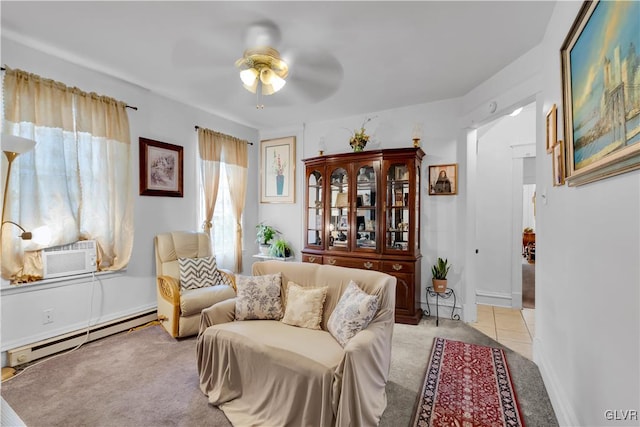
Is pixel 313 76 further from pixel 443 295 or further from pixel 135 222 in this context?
pixel 443 295

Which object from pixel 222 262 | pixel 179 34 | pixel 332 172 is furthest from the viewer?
pixel 222 262

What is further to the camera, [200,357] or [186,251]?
[186,251]

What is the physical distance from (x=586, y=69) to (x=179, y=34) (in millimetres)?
2686

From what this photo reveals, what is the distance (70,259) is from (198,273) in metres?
1.18

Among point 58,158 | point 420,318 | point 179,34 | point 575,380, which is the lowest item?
point 420,318

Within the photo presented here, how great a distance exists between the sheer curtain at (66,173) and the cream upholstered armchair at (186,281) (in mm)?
427

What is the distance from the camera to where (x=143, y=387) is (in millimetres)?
2191

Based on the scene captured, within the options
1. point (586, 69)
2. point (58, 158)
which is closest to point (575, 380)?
point (586, 69)

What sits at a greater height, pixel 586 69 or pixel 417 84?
pixel 417 84

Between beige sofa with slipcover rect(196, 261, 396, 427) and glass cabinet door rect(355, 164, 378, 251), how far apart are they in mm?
1545

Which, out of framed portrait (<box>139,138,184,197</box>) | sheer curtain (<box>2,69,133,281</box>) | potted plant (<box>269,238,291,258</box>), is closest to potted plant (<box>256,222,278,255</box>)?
potted plant (<box>269,238,291,258</box>)

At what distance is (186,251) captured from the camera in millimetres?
3590

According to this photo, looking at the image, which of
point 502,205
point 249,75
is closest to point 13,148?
point 249,75

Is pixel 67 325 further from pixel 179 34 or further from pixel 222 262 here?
pixel 179 34
